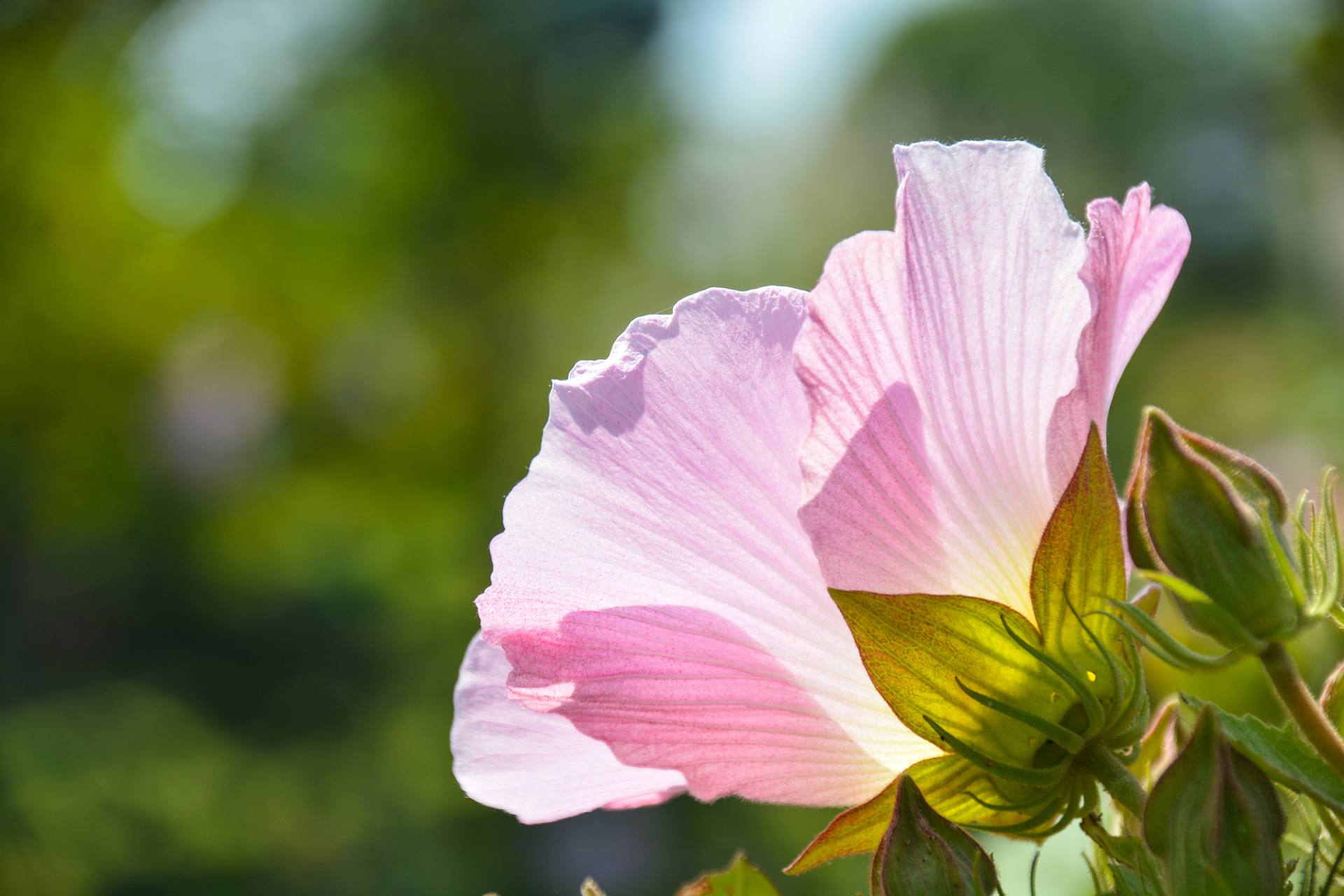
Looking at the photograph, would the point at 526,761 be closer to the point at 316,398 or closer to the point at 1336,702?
the point at 1336,702

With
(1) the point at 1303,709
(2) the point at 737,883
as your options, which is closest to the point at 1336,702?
(1) the point at 1303,709

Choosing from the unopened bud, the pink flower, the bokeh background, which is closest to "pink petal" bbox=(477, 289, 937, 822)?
the pink flower

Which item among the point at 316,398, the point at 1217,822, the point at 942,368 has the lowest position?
the point at 1217,822

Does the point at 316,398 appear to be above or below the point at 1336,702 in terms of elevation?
above

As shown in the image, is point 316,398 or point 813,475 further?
point 316,398

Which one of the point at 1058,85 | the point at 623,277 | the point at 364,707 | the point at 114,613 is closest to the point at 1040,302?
the point at 364,707

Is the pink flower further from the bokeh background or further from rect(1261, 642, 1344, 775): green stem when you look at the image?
the bokeh background

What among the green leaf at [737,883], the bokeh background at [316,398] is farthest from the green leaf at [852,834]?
the bokeh background at [316,398]
